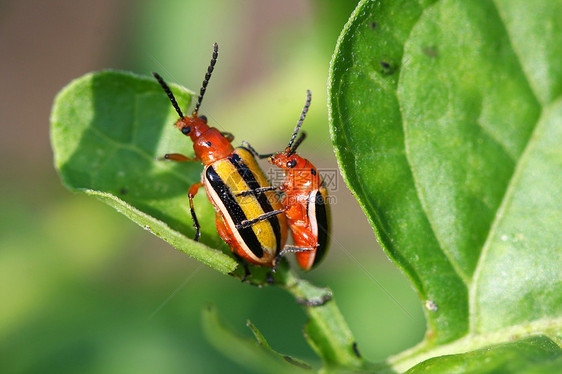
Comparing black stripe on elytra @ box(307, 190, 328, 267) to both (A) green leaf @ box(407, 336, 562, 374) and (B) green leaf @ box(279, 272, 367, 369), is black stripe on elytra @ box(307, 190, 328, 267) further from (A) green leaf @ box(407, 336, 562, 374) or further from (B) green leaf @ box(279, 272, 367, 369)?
(A) green leaf @ box(407, 336, 562, 374)

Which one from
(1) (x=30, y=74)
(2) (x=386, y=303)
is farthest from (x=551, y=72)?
(1) (x=30, y=74)

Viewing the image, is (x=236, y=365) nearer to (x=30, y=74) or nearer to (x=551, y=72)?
(x=551, y=72)

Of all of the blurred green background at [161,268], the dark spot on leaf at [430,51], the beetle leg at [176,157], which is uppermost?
the dark spot on leaf at [430,51]

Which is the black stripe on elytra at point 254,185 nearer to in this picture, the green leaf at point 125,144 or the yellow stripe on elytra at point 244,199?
the yellow stripe on elytra at point 244,199

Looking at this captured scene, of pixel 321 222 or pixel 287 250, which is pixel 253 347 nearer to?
pixel 287 250

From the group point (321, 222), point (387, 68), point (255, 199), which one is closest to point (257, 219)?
point (255, 199)

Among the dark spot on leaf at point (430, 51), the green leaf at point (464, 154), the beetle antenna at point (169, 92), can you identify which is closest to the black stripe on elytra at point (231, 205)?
the beetle antenna at point (169, 92)

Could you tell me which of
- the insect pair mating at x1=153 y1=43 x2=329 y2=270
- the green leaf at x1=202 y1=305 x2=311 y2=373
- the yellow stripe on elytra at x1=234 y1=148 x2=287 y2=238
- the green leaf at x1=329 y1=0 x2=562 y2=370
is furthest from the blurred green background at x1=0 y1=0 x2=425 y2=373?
the green leaf at x1=202 y1=305 x2=311 y2=373
